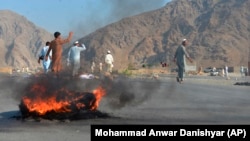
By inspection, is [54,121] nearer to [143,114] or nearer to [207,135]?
[143,114]

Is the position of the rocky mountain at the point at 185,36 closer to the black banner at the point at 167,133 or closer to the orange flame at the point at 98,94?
the orange flame at the point at 98,94

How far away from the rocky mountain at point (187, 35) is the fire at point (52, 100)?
120m

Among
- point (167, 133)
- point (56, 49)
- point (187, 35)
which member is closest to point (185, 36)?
point (187, 35)

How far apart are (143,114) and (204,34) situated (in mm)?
147443

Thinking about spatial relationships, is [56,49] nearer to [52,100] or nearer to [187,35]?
[52,100]

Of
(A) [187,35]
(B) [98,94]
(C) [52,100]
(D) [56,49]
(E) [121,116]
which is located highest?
(A) [187,35]

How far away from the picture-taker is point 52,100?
38.0 feet

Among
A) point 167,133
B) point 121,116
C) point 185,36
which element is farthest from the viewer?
point 185,36

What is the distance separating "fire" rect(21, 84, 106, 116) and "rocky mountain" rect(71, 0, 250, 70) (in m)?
120

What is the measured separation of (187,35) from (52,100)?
15625cm

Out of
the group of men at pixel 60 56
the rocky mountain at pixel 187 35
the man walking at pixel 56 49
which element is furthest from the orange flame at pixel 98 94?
the rocky mountain at pixel 187 35

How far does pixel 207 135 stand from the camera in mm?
7953

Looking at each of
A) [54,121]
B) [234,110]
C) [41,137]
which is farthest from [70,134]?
[234,110]

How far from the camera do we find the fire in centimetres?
1162
